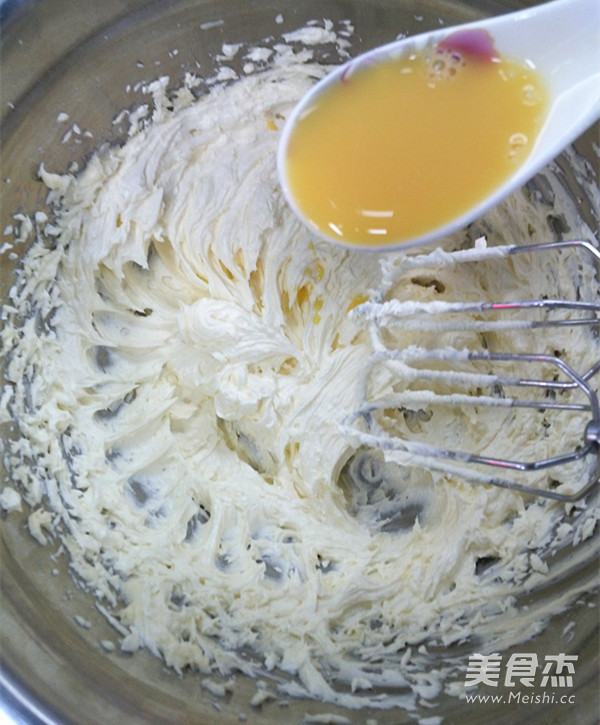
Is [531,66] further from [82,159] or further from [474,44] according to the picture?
[82,159]

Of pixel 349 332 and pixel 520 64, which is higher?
pixel 520 64

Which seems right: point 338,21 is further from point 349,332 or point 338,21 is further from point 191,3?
point 349,332

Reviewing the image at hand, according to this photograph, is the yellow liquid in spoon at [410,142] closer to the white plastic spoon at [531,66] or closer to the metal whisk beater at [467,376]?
the white plastic spoon at [531,66]

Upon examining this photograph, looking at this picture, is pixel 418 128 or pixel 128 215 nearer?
pixel 418 128

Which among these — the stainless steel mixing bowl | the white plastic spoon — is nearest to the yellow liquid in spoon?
the white plastic spoon

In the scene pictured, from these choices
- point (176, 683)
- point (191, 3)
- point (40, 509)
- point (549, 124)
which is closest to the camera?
point (549, 124)

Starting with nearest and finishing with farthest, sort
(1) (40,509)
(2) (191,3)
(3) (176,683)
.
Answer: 1. (3) (176,683)
2. (1) (40,509)
3. (2) (191,3)

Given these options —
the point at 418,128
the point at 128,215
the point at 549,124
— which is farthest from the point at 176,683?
the point at 549,124

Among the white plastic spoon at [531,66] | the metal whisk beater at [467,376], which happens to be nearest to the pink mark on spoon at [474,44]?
the white plastic spoon at [531,66]

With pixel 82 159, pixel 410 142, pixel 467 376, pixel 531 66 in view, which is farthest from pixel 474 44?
pixel 82 159
